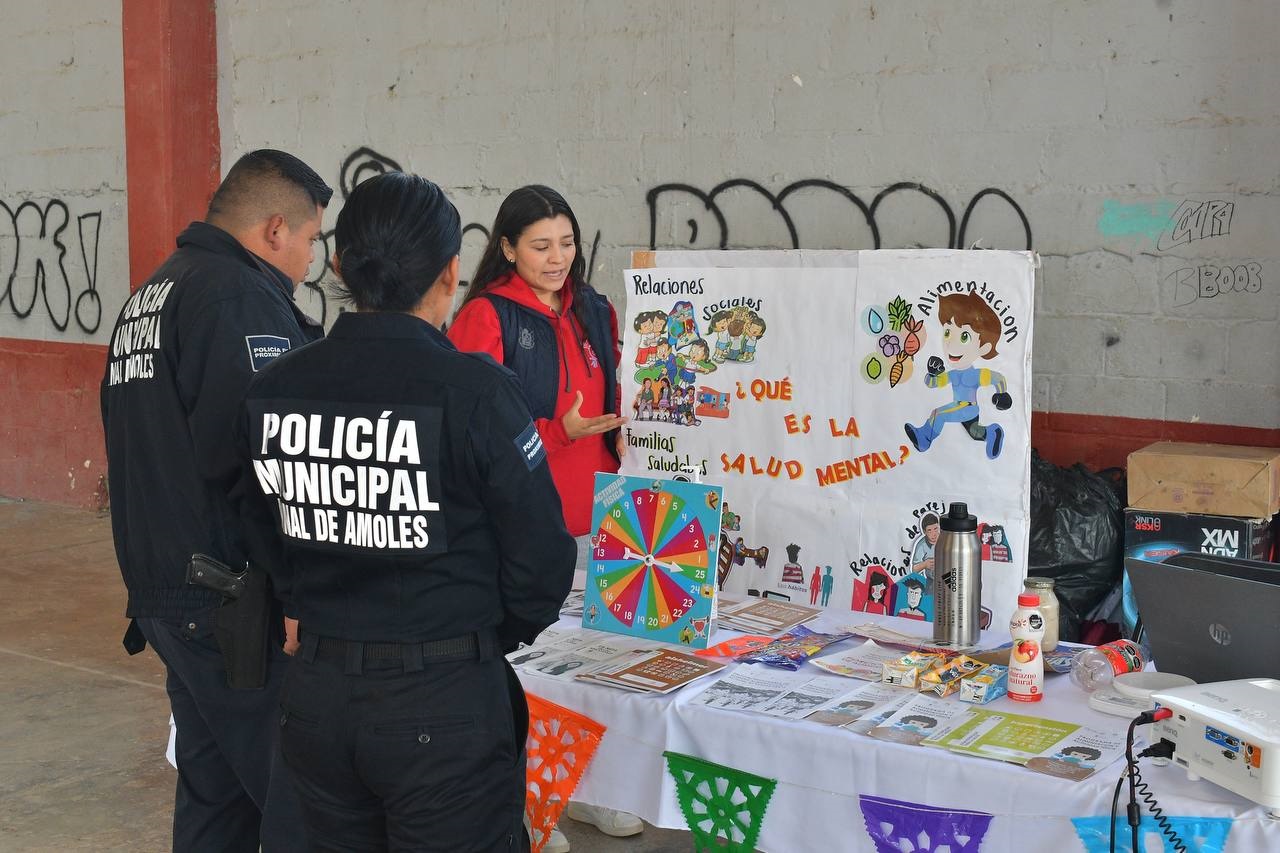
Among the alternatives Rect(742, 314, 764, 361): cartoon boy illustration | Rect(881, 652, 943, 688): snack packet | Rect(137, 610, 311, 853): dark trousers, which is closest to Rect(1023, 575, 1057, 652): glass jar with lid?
Rect(881, 652, 943, 688): snack packet

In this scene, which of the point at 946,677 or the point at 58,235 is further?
the point at 58,235

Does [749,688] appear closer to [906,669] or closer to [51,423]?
[906,669]

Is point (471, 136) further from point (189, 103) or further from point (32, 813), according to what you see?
point (32, 813)

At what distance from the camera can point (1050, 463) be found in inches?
164

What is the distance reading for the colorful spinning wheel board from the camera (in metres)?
2.56

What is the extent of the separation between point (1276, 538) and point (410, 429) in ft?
9.72

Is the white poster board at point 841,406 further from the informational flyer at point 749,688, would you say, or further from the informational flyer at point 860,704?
the informational flyer at point 860,704

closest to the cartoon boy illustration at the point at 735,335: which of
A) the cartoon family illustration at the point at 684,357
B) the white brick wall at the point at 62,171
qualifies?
the cartoon family illustration at the point at 684,357

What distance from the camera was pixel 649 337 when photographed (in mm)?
3492

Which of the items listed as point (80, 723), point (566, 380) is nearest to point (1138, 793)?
point (566, 380)

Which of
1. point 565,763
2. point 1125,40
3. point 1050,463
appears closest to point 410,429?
point 565,763

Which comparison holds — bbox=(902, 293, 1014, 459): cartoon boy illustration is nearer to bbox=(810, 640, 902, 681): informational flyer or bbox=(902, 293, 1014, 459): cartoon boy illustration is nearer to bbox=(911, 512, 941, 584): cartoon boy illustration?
bbox=(911, 512, 941, 584): cartoon boy illustration

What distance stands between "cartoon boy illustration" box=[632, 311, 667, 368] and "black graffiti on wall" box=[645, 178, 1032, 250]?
1576 millimetres

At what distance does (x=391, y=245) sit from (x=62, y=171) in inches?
276
